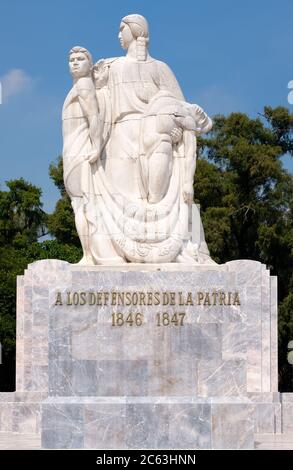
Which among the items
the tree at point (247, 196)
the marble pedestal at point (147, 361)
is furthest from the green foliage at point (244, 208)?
the marble pedestal at point (147, 361)

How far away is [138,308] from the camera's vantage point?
14.8 m

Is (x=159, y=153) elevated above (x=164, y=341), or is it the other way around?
(x=159, y=153)

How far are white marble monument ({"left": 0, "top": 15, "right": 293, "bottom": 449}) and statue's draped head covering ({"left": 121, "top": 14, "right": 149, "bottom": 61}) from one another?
23 mm

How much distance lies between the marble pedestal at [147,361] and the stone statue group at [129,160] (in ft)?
4.35

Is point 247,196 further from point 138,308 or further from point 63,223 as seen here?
point 138,308

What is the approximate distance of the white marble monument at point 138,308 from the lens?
13.7 meters

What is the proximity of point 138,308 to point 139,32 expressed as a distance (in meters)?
5.40

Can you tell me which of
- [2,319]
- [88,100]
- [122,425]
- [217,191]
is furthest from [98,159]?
[217,191]

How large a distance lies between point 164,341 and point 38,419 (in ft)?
12.3

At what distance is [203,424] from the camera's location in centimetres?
1362

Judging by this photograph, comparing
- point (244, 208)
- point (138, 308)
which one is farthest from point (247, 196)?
point (138, 308)

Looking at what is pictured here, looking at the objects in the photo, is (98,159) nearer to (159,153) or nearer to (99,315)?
(159,153)

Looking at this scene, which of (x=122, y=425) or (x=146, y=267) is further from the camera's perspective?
(x=146, y=267)
